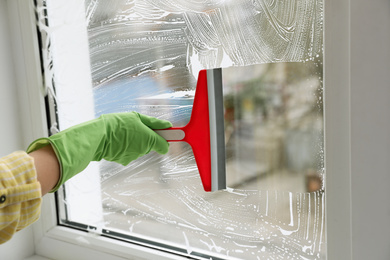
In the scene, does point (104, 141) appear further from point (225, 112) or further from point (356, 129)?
point (356, 129)

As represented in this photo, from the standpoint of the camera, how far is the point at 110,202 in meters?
0.98

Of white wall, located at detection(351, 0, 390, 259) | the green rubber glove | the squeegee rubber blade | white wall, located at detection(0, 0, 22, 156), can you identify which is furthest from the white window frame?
white wall, located at detection(0, 0, 22, 156)

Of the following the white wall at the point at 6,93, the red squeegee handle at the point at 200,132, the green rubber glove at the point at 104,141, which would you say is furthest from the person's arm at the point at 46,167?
the white wall at the point at 6,93

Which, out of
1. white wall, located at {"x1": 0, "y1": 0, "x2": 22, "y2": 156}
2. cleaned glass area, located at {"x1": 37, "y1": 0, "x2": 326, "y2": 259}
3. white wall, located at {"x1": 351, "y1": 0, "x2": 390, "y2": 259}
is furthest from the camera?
white wall, located at {"x1": 0, "y1": 0, "x2": 22, "y2": 156}

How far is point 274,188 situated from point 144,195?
36 centimetres

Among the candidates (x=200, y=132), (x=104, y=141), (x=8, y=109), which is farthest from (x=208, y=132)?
(x=8, y=109)

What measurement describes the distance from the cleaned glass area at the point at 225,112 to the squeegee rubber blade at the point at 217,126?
1cm

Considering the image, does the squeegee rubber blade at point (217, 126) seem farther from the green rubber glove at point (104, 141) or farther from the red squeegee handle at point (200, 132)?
the green rubber glove at point (104, 141)

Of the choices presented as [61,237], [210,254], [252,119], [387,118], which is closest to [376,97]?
[387,118]

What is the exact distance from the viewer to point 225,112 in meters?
0.71

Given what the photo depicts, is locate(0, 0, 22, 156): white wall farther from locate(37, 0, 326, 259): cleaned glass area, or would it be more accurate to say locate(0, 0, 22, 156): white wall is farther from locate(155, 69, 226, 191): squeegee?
locate(155, 69, 226, 191): squeegee

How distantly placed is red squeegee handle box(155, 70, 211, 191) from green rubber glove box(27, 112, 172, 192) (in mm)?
41

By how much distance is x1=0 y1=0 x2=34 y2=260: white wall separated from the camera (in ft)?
3.25

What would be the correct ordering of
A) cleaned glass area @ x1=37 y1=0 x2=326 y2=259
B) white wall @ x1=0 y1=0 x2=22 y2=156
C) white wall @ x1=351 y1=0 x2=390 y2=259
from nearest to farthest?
1. white wall @ x1=351 y1=0 x2=390 y2=259
2. cleaned glass area @ x1=37 y1=0 x2=326 y2=259
3. white wall @ x1=0 y1=0 x2=22 y2=156
